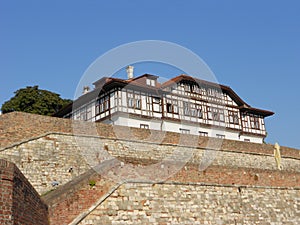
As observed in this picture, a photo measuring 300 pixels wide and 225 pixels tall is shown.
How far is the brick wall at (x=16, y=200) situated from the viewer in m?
8.85

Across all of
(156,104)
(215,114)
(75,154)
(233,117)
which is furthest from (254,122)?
(75,154)

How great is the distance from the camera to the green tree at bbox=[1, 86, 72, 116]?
41500 millimetres

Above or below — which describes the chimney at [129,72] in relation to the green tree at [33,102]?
above

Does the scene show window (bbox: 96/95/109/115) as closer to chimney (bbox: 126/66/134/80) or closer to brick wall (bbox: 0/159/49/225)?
chimney (bbox: 126/66/134/80)

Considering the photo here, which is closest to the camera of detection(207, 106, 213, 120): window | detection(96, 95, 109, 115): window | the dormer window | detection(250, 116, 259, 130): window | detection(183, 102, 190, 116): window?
detection(96, 95, 109, 115): window

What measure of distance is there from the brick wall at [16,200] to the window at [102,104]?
27202mm

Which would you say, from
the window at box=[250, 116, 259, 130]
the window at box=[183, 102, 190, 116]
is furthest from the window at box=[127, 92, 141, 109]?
the window at box=[250, 116, 259, 130]

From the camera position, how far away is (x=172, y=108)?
133 ft

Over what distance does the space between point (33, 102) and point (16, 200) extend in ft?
111

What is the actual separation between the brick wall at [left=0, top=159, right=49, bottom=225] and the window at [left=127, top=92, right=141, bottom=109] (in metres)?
26.5

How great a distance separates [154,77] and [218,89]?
28.7ft

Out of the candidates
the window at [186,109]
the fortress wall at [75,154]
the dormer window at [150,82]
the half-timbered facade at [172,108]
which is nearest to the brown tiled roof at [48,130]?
the fortress wall at [75,154]

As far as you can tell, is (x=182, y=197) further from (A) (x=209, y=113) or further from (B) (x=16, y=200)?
(A) (x=209, y=113)

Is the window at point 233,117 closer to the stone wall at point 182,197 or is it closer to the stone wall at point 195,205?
the stone wall at point 182,197
